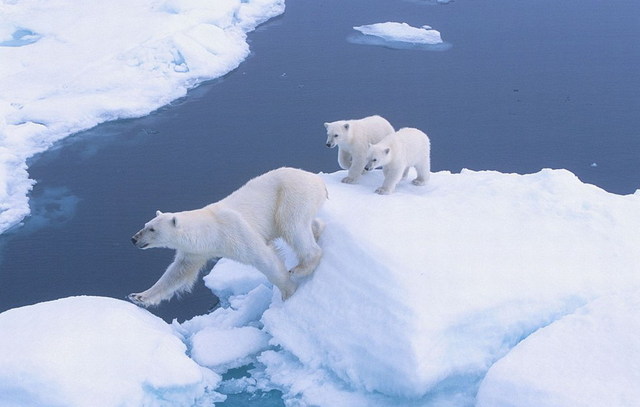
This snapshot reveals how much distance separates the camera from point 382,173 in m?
7.57

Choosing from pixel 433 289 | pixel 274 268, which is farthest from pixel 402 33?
pixel 433 289

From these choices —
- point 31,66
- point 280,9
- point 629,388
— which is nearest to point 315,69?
point 280,9

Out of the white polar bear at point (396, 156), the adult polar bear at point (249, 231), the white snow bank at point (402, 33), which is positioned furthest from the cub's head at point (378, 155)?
the white snow bank at point (402, 33)

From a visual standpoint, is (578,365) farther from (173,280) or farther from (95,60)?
(95,60)

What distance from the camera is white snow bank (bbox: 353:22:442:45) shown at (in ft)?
52.5

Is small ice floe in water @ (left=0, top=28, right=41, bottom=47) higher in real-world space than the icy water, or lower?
higher

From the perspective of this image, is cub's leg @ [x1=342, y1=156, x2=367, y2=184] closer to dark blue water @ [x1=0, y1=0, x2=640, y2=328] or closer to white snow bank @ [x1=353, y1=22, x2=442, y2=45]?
dark blue water @ [x1=0, y1=0, x2=640, y2=328]

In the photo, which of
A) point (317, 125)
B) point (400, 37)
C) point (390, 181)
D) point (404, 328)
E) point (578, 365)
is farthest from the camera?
point (400, 37)

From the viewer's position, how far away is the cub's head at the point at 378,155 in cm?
672

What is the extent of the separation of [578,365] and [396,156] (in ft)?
9.64

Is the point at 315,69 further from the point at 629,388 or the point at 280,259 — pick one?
the point at 629,388

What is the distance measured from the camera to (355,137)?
289 inches

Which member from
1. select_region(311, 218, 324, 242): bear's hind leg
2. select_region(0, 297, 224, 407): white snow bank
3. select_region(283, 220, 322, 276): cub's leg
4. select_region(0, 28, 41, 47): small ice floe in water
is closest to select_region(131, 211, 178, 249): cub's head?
select_region(0, 297, 224, 407): white snow bank

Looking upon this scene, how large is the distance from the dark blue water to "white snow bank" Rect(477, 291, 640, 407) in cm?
405
